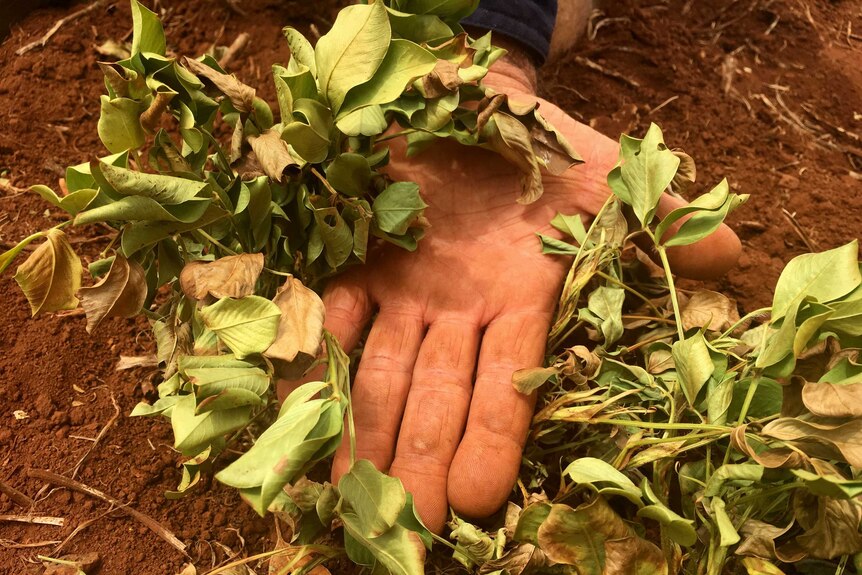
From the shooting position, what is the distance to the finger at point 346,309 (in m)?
1.14

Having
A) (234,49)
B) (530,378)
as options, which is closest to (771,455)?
(530,378)

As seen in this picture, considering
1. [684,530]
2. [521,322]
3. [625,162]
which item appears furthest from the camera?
[521,322]

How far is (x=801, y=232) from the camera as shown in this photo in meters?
1.41

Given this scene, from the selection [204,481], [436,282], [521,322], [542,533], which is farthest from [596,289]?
[204,481]

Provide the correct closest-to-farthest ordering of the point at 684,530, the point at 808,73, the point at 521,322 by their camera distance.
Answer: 1. the point at 684,530
2. the point at 521,322
3. the point at 808,73

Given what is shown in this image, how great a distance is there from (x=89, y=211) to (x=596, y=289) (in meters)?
0.77

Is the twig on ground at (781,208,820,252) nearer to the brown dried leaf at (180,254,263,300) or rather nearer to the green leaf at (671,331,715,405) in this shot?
the green leaf at (671,331,715,405)

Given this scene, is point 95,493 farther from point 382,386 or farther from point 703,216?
point 703,216

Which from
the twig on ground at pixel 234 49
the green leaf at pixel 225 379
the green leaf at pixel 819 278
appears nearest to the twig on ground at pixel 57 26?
the twig on ground at pixel 234 49

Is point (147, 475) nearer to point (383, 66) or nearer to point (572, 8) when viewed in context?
point (383, 66)

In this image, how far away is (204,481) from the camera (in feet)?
3.70

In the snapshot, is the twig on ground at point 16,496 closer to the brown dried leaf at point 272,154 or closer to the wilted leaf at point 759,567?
the brown dried leaf at point 272,154

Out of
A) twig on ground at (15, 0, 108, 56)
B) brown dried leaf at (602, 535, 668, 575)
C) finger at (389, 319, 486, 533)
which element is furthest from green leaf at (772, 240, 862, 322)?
twig on ground at (15, 0, 108, 56)

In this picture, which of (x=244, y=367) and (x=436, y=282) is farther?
(x=436, y=282)
